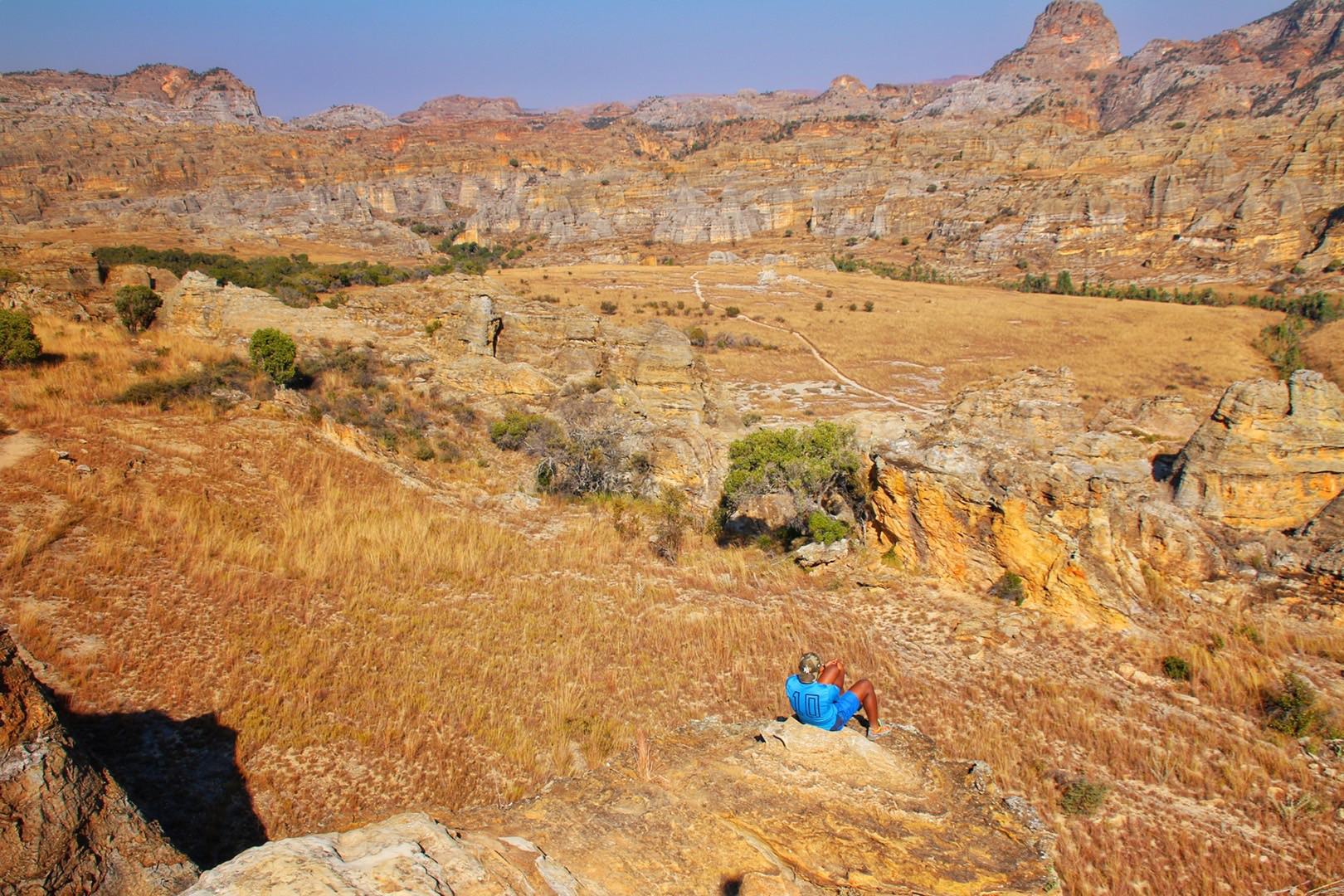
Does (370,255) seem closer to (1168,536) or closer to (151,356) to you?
(151,356)

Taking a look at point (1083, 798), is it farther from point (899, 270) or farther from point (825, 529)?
point (899, 270)

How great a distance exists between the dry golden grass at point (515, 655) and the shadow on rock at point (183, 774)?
10 cm

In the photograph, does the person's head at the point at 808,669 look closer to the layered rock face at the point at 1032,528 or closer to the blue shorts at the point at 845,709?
the blue shorts at the point at 845,709

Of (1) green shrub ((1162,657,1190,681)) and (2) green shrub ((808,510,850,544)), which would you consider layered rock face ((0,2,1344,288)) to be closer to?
(2) green shrub ((808,510,850,544))

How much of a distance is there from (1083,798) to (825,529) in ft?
15.5

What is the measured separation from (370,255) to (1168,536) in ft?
193

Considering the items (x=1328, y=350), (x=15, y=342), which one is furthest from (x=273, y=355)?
(x=1328, y=350)

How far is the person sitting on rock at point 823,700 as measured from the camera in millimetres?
4113

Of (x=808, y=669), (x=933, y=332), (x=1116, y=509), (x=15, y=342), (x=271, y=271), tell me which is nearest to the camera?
(x=808, y=669)

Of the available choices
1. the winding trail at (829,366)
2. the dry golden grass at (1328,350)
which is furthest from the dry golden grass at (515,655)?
the dry golden grass at (1328,350)

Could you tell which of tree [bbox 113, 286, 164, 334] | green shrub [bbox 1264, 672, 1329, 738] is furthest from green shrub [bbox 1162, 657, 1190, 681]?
tree [bbox 113, 286, 164, 334]

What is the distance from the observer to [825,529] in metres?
8.94

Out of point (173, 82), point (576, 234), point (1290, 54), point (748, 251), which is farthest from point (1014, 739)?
point (173, 82)

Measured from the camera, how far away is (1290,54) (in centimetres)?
14962
